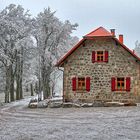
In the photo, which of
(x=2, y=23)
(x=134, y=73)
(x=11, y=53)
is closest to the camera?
(x=134, y=73)

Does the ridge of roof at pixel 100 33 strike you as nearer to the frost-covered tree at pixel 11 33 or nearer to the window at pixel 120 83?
the window at pixel 120 83

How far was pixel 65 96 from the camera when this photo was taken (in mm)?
32344

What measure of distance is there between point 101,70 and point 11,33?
38.2 ft

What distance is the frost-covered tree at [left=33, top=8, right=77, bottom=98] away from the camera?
40.6 meters

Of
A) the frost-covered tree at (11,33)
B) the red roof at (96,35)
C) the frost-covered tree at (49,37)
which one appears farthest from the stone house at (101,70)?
the frost-covered tree at (49,37)

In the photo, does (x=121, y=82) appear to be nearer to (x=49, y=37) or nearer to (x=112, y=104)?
(x=112, y=104)

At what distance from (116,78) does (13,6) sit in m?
15.8

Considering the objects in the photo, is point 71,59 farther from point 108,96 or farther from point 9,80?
point 9,80

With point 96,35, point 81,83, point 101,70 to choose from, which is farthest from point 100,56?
point 81,83

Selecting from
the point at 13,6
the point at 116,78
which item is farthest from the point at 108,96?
the point at 13,6

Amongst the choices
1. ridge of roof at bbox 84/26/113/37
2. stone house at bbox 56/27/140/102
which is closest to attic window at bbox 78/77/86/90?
stone house at bbox 56/27/140/102

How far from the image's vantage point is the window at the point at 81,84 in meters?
31.9

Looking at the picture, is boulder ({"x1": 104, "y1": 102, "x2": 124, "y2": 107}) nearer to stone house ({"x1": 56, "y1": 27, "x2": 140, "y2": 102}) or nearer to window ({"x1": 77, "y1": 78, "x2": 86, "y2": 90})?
stone house ({"x1": 56, "y1": 27, "x2": 140, "y2": 102})

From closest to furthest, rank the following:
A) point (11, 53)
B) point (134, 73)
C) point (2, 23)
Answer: point (134, 73) < point (2, 23) < point (11, 53)
